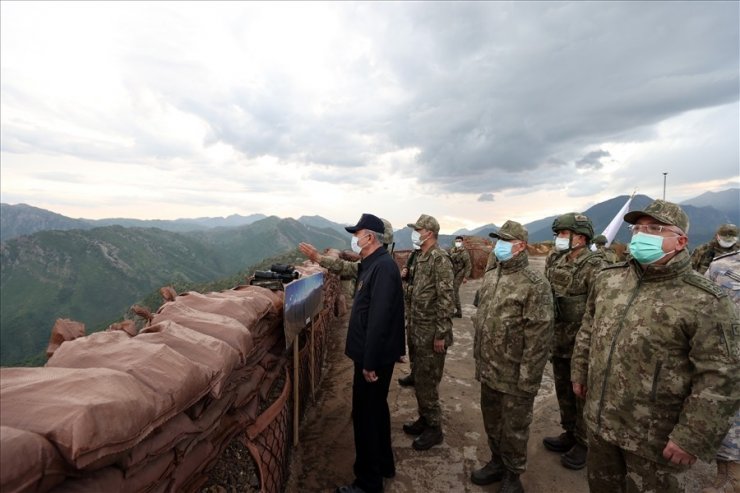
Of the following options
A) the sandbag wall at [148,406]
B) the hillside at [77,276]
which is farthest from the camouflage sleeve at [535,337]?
the hillside at [77,276]

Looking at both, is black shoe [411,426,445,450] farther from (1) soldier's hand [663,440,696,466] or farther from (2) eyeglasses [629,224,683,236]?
(2) eyeglasses [629,224,683,236]

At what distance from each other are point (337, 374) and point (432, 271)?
2709mm

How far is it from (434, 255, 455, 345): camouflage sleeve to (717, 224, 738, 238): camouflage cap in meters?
4.57

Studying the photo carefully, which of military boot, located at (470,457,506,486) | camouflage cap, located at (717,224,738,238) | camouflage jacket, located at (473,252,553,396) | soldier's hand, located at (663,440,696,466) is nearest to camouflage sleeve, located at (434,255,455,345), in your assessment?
camouflage jacket, located at (473,252,553,396)

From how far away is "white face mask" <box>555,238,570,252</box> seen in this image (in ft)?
14.2

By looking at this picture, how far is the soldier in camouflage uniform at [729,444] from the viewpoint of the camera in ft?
9.39

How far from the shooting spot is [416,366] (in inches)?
160

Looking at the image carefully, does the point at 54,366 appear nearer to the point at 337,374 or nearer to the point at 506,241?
the point at 506,241

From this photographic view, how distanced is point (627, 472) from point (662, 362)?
2.42 ft

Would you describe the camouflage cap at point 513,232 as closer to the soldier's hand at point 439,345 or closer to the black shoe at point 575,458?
the soldier's hand at point 439,345

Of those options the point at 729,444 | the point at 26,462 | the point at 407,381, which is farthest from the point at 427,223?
the point at 26,462

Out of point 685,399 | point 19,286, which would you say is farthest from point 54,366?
point 19,286

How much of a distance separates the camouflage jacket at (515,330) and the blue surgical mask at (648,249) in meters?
0.89

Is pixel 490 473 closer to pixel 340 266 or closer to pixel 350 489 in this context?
pixel 350 489
